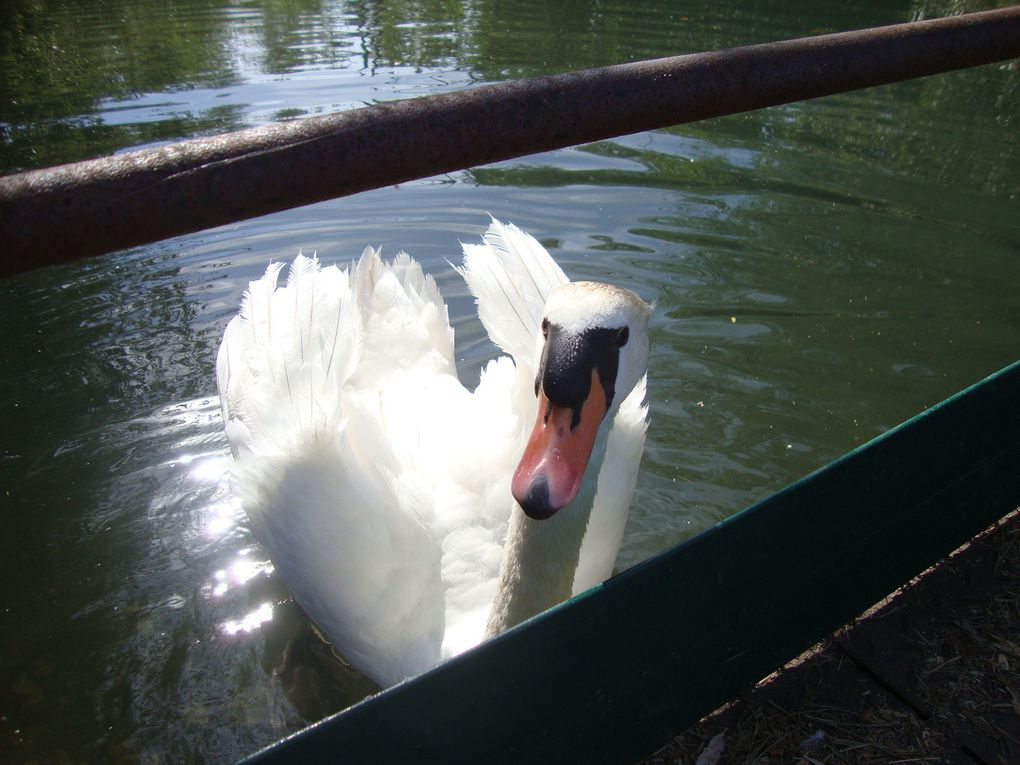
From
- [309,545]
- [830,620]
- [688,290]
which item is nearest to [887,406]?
[688,290]

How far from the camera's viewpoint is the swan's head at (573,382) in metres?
2.18

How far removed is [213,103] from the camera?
9211 mm

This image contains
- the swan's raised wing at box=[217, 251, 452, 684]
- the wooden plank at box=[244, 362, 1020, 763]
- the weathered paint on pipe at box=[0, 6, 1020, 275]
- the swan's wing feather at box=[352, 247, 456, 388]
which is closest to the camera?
the weathered paint on pipe at box=[0, 6, 1020, 275]

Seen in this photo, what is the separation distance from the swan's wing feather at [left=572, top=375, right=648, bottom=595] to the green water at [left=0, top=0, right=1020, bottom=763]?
52cm

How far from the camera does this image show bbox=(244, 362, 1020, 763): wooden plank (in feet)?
6.19

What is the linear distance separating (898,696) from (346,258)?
4789 millimetres

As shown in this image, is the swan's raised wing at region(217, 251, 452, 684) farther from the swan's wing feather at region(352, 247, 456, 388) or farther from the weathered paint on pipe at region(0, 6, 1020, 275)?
the weathered paint on pipe at region(0, 6, 1020, 275)

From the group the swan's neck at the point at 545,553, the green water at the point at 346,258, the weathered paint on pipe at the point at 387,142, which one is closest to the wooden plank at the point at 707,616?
the green water at the point at 346,258

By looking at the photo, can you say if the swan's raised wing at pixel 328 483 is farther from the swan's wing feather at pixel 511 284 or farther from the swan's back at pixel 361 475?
the swan's wing feather at pixel 511 284

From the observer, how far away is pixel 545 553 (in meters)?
2.75

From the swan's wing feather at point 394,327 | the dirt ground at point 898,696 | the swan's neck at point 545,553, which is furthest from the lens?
the swan's wing feather at point 394,327

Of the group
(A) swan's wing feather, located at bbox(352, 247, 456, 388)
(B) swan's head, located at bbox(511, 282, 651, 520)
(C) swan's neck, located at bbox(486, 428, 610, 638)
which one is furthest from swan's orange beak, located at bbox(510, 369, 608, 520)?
(A) swan's wing feather, located at bbox(352, 247, 456, 388)

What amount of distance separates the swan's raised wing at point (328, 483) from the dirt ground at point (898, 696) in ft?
3.35

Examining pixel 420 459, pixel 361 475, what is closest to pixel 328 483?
pixel 361 475
